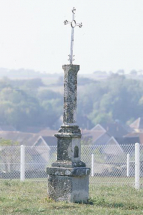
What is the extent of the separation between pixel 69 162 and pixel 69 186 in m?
0.46

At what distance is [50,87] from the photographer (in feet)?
481

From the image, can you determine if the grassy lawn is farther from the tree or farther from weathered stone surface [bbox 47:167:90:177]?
the tree

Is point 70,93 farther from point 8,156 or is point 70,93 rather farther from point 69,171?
point 8,156

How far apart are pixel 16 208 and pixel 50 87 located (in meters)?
134

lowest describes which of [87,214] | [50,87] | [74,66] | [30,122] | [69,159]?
[87,214]

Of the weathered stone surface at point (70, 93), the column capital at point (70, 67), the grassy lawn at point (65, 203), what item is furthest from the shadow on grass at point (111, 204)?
the column capital at point (70, 67)

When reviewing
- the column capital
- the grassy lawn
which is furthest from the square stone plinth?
the column capital

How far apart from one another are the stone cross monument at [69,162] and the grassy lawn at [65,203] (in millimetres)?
255

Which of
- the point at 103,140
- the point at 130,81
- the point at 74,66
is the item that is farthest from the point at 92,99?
the point at 74,66

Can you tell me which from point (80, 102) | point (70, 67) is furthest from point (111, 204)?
point (80, 102)

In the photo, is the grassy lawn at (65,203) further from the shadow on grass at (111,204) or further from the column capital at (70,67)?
the column capital at (70,67)

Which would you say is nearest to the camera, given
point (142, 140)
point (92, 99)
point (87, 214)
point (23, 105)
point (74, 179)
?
point (87, 214)

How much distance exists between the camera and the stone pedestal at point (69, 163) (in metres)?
13.9

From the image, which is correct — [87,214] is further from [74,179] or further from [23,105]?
[23,105]
